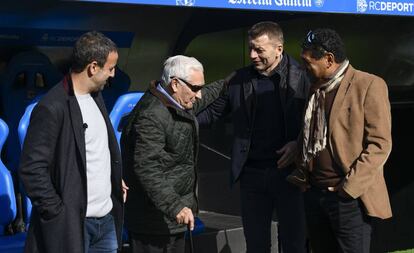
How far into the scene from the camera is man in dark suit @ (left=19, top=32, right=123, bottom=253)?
288 centimetres

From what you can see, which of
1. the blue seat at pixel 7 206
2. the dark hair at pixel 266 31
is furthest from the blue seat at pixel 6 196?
the dark hair at pixel 266 31

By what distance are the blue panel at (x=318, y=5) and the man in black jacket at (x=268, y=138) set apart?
35 cm

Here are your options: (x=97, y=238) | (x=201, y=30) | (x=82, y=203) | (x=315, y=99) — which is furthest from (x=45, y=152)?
(x=201, y=30)

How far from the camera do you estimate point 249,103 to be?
3938 millimetres

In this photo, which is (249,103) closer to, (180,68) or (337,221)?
(180,68)

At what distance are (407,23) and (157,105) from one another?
198 inches

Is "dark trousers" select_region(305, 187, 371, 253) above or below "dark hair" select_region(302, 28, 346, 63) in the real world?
below

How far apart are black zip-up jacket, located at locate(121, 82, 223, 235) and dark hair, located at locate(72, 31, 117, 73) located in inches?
15.7

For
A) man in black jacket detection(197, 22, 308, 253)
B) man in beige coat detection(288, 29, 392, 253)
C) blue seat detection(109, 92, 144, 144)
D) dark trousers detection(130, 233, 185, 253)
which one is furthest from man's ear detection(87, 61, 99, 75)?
blue seat detection(109, 92, 144, 144)

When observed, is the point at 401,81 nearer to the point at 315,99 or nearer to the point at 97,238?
the point at 315,99

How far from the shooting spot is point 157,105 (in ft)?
11.0

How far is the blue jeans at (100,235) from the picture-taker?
3.11 m

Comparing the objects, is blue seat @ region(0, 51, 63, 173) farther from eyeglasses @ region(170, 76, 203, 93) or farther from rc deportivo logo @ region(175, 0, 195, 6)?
eyeglasses @ region(170, 76, 203, 93)

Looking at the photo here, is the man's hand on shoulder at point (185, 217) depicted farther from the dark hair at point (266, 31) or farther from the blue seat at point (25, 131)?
the blue seat at point (25, 131)
